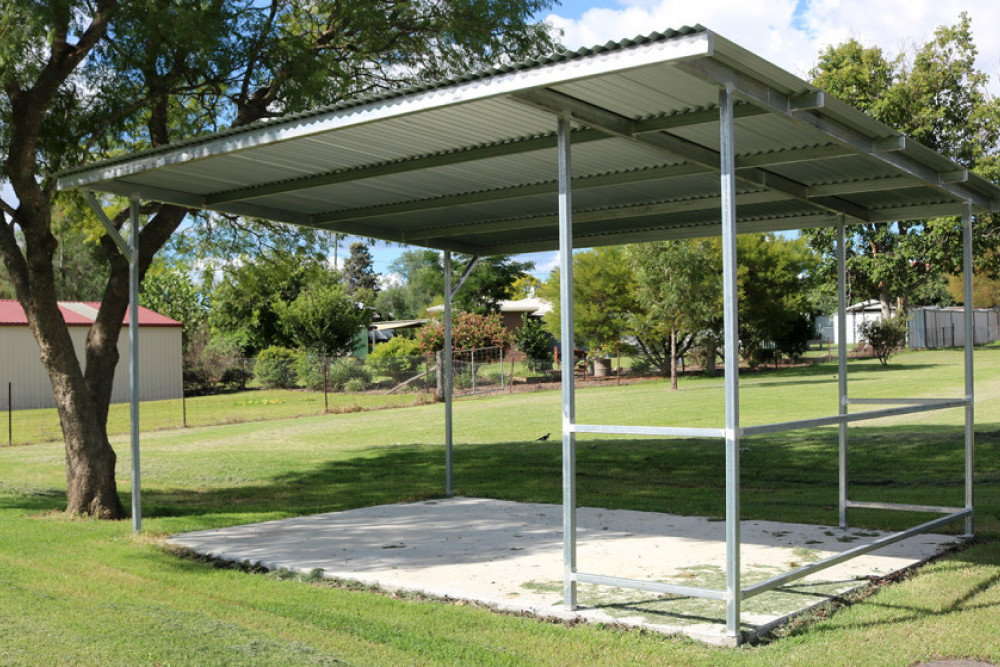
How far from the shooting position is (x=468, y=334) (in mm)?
35531

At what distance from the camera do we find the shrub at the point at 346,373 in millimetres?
31659

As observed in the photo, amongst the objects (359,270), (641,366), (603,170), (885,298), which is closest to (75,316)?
(641,366)

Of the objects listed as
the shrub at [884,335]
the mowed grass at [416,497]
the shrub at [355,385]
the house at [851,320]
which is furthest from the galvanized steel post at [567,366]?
the house at [851,320]

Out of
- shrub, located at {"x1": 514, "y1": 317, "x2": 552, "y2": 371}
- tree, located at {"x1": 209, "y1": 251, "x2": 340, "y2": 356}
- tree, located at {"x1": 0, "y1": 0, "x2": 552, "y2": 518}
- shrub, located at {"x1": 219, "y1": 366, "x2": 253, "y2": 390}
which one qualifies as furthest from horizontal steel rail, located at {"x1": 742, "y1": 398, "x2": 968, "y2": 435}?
shrub, located at {"x1": 514, "y1": 317, "x2": 552, "y2": 371}

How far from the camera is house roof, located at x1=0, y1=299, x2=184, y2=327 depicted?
30422mm

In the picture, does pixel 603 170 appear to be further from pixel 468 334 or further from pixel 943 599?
pixel 468 334

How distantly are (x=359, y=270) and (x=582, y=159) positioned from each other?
99.8 meters

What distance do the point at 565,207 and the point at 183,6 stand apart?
6.76 m

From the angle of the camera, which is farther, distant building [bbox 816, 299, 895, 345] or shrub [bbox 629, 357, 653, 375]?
distant building [bbox 816, 299, 895, 345]

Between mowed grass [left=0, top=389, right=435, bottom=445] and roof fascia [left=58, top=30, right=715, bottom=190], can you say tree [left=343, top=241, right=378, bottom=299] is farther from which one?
roof fascia [left=58, top=30, right=715, bottom=190]

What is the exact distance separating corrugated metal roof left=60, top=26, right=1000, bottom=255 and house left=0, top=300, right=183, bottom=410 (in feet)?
69.6

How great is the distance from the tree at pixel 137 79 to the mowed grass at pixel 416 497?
1.63 m

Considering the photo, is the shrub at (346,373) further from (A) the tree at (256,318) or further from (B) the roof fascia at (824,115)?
(B) the roof fascia at (824,115)

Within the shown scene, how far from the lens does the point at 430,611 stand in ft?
19.8
